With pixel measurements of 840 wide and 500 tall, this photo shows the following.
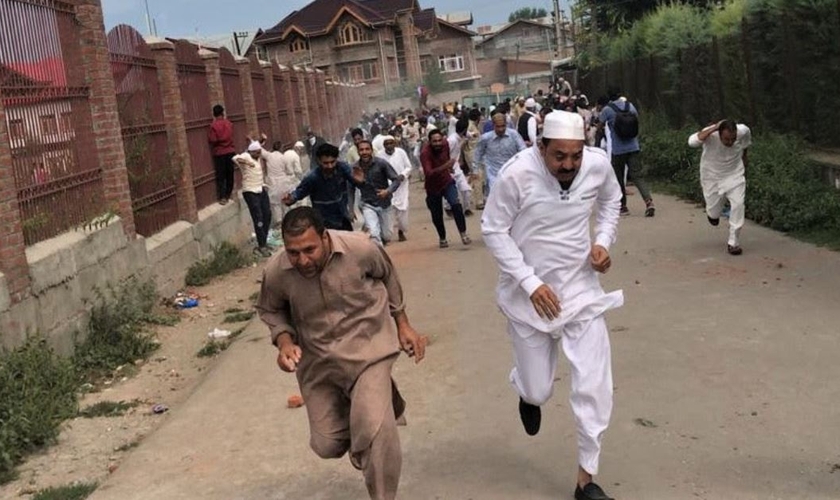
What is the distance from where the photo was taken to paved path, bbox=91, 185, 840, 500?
16.0 feet

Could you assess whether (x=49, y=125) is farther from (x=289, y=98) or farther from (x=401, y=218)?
(x=289, y=98)

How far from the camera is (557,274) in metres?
4.71

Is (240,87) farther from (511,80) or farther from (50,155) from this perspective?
(511,80)

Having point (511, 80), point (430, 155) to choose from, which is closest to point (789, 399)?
point (430, 155)

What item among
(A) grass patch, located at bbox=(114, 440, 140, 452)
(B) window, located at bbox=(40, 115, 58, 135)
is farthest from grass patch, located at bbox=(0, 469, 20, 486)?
(B) window, located at bbox=(40, 115, 58, 135)

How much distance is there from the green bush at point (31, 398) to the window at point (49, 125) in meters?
2.11

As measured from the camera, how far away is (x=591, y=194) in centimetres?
A: 476

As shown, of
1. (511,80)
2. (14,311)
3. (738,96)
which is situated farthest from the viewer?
(511,80)

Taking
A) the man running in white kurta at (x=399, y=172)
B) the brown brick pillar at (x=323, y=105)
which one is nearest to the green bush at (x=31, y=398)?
the man running in white kurta at (x=399, y=172)

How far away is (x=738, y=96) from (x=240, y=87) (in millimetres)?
9147

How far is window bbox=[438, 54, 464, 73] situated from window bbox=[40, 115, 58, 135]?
234 feet

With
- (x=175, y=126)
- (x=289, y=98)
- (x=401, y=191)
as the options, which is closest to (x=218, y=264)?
(x=175, y=126)

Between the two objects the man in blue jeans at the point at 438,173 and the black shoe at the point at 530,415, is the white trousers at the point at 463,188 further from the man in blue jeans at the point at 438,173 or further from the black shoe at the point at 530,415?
the black shoe at the point at 530,415

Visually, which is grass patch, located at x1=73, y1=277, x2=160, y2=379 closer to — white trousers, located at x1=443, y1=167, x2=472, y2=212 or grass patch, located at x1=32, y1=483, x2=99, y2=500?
grass patch, located at x1=32, y1=483, x2=99, y2=500
